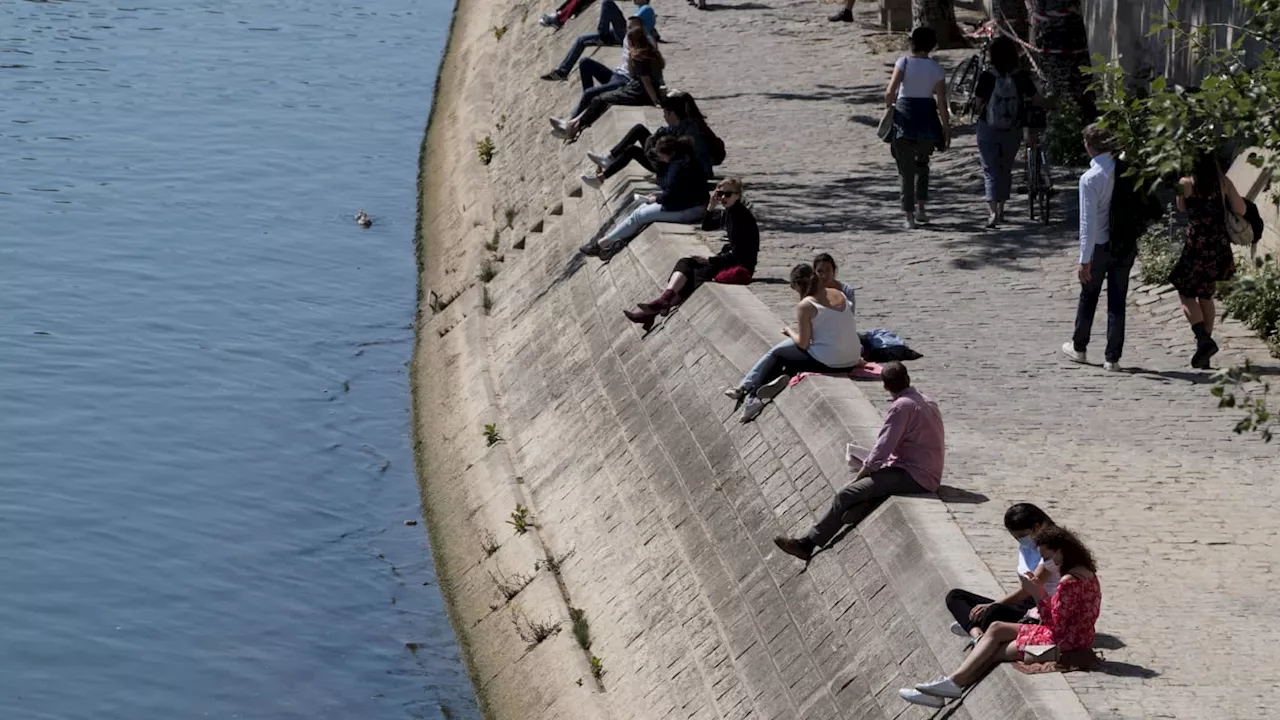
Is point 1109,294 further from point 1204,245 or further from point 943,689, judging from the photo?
point 943,689

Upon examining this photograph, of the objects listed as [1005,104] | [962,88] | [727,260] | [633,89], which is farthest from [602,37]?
[727,260]

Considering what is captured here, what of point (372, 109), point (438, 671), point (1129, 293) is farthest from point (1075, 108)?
point (372, 109)

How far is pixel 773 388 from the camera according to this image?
1391 centimetres

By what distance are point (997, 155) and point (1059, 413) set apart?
4.85 meters

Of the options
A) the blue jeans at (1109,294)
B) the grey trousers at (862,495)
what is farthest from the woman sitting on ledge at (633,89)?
the grey trousers at (862,495)

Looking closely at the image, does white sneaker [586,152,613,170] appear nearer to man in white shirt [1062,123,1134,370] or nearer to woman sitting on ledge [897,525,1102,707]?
man in white shirt [1062,123,1134,370]

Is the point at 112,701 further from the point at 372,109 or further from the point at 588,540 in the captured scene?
the point at 372,109

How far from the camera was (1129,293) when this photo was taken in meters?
16.4

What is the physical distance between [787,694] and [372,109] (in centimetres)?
2779

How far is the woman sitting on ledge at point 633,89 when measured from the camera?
23.0 meters

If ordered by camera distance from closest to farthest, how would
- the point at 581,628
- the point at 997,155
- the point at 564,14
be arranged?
the point at 581,628 → the point at 997,155 → the point at 564,14

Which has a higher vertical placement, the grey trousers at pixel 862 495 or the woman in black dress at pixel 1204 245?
the woman in black dress at pixel 1204 245

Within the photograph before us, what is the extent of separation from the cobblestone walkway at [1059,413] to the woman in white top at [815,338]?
2.75ft

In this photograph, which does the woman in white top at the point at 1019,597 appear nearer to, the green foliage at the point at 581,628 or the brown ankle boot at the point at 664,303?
the green foliage at the point at 581,628
